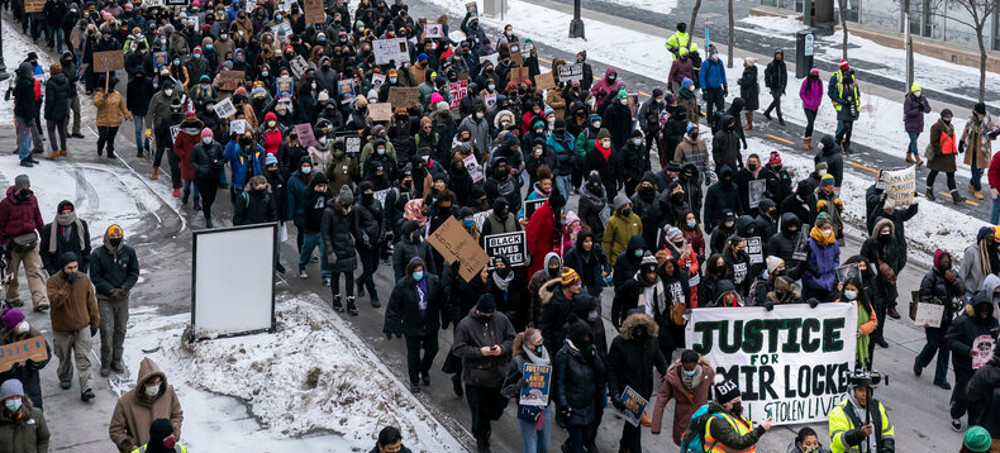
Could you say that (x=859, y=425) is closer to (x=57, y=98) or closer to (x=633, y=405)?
(x=633, y=405)

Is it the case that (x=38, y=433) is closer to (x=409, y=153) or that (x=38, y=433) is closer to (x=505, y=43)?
(x=409, y=153)

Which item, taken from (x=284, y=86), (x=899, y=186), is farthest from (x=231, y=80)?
(x=899, y=186)

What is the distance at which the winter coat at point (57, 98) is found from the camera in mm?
23531

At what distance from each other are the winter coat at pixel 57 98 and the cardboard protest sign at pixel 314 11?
804 centimetres

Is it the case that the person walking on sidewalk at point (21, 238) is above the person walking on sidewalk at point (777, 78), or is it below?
below

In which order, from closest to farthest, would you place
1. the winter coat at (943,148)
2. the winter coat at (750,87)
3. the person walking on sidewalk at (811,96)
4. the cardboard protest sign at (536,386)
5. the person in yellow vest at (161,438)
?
the person in yellow vest at (161,438), the cardboard protest sign at (536,386), the winter coat at (943,148), the person walking on sidewalk at (811,96), the winter coat at (750,87)

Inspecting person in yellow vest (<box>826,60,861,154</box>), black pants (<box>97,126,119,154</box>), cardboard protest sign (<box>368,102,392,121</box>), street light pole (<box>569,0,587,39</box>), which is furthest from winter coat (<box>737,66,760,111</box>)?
street light pole (<box>569,0,587,39</box>)

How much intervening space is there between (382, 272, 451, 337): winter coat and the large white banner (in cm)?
257

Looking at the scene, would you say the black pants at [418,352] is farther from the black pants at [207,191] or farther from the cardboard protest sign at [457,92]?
the cardboard protest sign at [457,92]

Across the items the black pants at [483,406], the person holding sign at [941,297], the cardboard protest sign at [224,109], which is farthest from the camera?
the cardboard protest sign at [224,109]

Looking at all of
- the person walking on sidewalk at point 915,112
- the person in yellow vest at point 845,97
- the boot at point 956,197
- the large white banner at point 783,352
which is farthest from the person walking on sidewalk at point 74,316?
the person walking on sidewalk at point 915,112

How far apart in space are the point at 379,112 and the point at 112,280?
8486mm

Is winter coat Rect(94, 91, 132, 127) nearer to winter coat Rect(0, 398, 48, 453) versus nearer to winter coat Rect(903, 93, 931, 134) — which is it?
winter coat Rect(0, 398, 48, 453)

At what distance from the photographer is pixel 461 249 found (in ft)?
51.2
